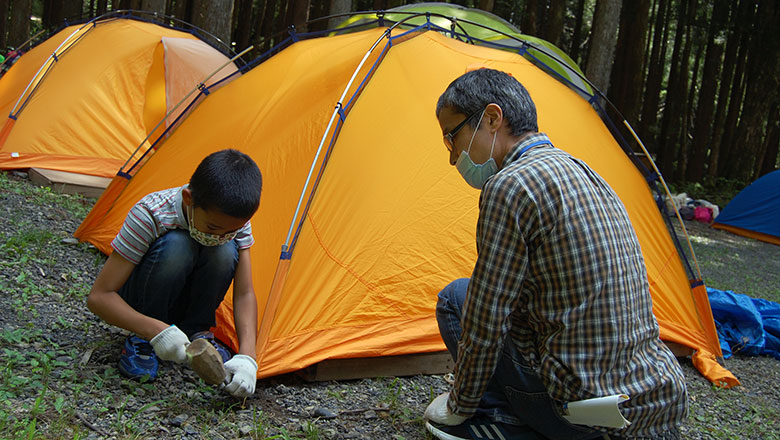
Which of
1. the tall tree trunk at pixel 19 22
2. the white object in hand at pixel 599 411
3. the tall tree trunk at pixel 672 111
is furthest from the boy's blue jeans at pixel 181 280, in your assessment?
the tall tree trunk at pixel 672 111

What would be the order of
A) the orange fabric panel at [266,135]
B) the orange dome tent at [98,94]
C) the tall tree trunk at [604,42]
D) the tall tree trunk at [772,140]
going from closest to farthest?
the orange fabric panel at [266,135]
the orange dome tent at [98,94]
the tall tree trunk at [604,42]
the tall tree trunk at [772,140]

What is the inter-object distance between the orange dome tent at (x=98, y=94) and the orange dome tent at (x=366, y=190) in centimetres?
216

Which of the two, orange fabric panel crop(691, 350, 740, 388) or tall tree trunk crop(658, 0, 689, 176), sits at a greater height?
tall tree trunk crop(658, 0, 689, 176)

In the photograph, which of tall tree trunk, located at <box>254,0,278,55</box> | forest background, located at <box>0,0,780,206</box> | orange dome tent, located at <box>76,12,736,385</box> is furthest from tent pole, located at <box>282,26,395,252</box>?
tall tree trunk, located at <box>254,0,278,55</box>

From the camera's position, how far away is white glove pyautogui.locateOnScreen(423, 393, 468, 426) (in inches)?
84.2

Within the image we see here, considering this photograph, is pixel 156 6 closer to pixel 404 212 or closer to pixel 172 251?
pixel 404 212

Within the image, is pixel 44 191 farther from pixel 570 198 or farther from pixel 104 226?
pixel 570 198

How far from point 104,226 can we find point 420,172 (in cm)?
208

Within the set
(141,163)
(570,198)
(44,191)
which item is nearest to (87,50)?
(44,191)

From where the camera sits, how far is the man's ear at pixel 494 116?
1.95 meters

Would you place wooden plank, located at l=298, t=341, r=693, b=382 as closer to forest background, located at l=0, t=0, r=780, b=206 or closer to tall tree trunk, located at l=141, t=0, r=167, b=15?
forest background, located at l=0, t=0, r=780, b=206

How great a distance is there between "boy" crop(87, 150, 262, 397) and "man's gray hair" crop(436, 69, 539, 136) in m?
0.78

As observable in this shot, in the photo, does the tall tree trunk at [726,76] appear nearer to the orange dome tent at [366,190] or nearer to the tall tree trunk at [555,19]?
the tall tree trunk at [555,19]

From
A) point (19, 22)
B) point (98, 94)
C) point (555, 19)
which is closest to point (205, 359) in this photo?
point (98, 94)
